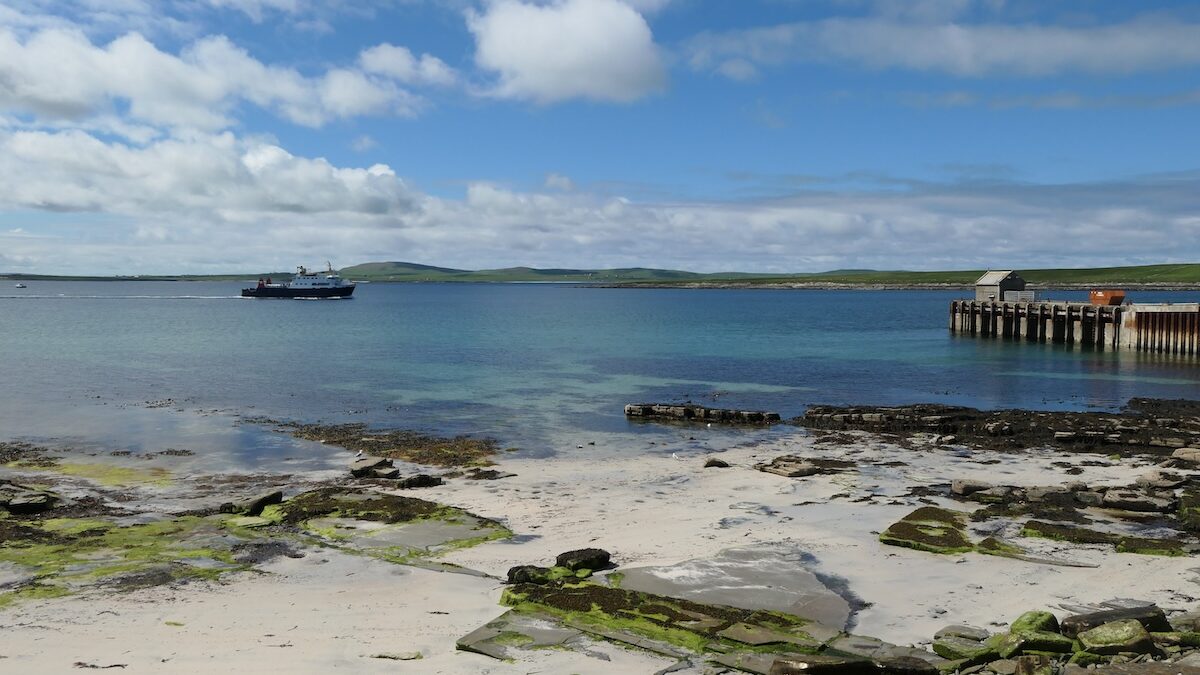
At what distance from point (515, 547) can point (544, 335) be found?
67.8m

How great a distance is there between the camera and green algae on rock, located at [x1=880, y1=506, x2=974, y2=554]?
16062 mm

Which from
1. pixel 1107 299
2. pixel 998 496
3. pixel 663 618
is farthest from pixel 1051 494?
pixel 1107 299

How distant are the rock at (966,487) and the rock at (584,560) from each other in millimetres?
9747

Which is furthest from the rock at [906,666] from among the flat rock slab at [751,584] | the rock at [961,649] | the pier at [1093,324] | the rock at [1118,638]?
the pier at [1093,324]

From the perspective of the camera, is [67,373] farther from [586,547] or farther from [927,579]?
[927,579]

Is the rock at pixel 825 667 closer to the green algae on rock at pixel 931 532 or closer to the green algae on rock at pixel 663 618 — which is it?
the green algae on rock at pixel 663 618

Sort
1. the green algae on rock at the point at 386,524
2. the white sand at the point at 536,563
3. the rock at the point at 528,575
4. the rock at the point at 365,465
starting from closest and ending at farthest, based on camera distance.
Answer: the white sand at the point at 536,563
the rock at the point at 528,575
the green algae on rock at the point at 386,524
the rock at the point at 365,465

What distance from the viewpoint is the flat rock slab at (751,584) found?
1303 centimetres

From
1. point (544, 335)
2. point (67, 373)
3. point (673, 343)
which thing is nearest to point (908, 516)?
point (67, 373)

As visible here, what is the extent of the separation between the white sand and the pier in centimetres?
4035

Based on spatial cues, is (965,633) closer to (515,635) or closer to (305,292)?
(515,635)

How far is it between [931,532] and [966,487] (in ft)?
13.5

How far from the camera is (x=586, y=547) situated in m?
16.5

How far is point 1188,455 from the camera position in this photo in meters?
24.2
